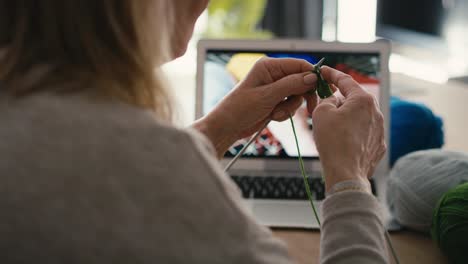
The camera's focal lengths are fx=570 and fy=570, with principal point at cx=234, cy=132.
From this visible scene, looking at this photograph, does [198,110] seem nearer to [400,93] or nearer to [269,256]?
[269,256]

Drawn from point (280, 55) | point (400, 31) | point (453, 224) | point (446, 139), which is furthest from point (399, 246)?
point (400, 31)

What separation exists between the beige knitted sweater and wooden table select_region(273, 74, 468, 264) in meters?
0.39

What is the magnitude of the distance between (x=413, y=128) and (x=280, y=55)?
308 millimetres

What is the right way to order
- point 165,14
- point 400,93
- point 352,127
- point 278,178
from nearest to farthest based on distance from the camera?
point 165,14
point 352,127
point 278,178
point 400,93

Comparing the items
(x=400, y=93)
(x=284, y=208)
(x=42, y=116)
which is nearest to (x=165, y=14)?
(x=42, y=116)

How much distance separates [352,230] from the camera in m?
0.55

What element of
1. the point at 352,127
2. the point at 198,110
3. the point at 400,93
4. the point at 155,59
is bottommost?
the point at 400,93

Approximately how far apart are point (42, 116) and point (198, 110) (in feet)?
2.43


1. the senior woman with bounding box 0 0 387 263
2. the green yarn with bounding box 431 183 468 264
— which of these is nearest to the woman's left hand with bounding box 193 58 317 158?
the green yarn with bounding box 431 183 468 264

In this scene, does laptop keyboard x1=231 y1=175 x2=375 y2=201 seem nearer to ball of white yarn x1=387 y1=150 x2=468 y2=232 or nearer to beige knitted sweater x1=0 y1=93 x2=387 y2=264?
ball of white yarn x1=387 y1=150 x2=468 y2=232

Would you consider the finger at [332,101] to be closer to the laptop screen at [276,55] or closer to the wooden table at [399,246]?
the wooden table at [399,246]

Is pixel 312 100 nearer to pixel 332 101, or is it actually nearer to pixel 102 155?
pixel 332 101

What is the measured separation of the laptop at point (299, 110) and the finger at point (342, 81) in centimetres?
31

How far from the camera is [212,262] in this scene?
433 mm
